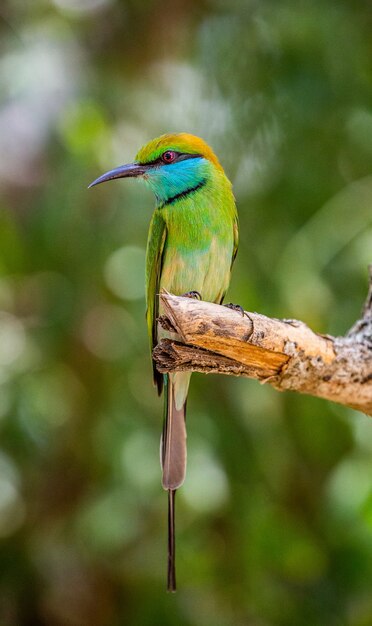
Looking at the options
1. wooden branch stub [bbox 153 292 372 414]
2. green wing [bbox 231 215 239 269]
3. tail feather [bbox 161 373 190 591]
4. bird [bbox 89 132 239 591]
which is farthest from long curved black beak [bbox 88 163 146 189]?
wooden branch stub [bbox 153 292 372 414]

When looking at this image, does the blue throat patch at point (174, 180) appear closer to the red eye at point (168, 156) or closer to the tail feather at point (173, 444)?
the red eye at point (168, 156)

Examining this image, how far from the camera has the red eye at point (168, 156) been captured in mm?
2422

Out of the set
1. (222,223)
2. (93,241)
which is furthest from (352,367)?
(93,241)

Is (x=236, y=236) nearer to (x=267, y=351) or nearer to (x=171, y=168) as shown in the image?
(x=171, y=168)

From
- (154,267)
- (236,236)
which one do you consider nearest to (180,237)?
(154,267)

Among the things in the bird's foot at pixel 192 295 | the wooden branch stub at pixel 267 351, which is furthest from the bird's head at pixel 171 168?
the wooden branch stub at pixel 267 351

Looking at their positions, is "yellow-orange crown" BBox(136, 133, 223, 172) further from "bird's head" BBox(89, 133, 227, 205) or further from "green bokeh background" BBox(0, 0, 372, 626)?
"green bokeh background" BBox(0, 0, 372, 626)

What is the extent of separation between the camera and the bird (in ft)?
7.65

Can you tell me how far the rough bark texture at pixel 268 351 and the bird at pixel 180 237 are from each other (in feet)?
1.38

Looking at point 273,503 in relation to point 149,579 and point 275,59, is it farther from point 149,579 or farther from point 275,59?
point 275,59

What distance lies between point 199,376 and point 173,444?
64 centimetres

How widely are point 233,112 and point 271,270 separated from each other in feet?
1.83

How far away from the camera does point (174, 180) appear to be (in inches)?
94.7

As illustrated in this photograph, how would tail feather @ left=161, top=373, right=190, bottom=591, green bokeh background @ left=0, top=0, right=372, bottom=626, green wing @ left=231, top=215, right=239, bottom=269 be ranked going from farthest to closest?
green bokeh background @ left=0, top=0, right=372, bottom=626
green wing @ left=231, top=215, right=239, bottom=269
tail feather @ left=161, top=373, right=190, bottom=591
